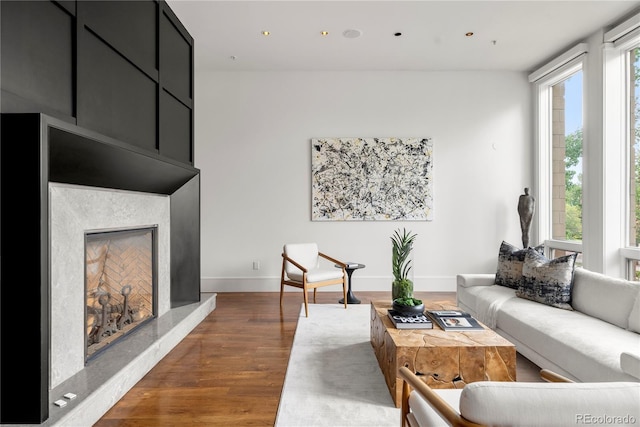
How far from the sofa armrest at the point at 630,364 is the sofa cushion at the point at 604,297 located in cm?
75

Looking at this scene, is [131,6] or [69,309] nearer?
[69,309]

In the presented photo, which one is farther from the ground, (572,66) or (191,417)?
(572,66)

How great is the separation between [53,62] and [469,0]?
336 centimetres

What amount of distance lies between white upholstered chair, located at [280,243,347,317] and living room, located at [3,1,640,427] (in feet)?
1.81

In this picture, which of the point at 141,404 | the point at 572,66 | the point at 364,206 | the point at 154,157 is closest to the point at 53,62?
the point at 154,157

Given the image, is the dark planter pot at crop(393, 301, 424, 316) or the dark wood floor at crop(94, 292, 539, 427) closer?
the dark wood floor at crop(94, 292, 539, 427)

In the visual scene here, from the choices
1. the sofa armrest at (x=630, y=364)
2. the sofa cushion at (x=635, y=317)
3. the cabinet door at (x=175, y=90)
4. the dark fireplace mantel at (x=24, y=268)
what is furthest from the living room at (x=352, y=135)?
the dark fireplace mantel at (x=24, y=268)

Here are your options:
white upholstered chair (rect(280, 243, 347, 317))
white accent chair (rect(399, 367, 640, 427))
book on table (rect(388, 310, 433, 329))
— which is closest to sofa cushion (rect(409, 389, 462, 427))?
white accent chair (rect(399, 367, 640, 427))

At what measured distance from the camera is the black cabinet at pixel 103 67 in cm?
163

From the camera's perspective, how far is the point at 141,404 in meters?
2.09

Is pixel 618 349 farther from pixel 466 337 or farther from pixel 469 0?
pixel 469 0

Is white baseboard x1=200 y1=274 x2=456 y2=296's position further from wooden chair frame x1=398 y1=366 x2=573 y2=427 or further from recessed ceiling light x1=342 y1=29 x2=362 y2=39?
wooden chair frame x1=398 y1=366 x2=573 y2=427

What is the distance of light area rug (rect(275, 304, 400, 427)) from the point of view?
1.92 meters

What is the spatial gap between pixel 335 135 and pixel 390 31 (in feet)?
5.08
